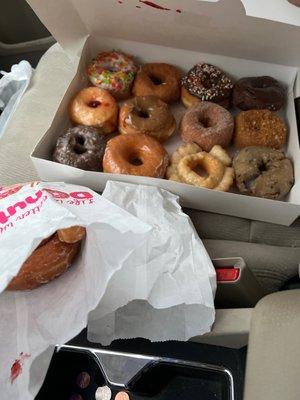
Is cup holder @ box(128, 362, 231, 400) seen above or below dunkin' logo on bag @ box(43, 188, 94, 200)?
below

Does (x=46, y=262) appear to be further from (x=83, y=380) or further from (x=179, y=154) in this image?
(x=179, y=154)

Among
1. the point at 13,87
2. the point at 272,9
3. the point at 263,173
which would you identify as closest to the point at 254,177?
the point at 263,173

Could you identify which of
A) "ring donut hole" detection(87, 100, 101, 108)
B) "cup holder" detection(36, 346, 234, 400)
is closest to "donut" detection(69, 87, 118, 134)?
"ring donut hole" detection(87, 100, 101, 108)

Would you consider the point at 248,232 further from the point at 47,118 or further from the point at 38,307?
the point at 47,118

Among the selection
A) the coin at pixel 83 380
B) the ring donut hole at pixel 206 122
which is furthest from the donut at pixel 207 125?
the coin at pixel 83 380

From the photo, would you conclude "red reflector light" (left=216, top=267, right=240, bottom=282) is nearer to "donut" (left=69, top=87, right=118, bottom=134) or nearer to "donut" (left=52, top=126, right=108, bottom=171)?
"donut" (left=52, top=126, right=108, bottom=171)

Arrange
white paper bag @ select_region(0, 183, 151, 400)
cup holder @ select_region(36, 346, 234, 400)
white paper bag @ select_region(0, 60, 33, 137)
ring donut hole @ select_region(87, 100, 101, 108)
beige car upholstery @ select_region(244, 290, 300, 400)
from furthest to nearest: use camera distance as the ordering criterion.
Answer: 1. white paper bag @ select_region(0, 60, 33, 137)
2. ring donut hole @ select_region(87, 100, 101, 108)
3. cup holder @ select_region(36, 346, 234, 400)
4. white paper bag @ select_region(0, 183, 151, 400)
5. beige car upholstery @ select_region(244, 290, 300, 400)
